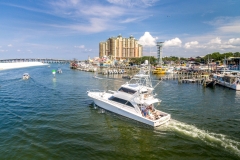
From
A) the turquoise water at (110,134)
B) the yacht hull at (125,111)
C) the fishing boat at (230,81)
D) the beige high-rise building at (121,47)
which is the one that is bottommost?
the turquoise water at (110,134)

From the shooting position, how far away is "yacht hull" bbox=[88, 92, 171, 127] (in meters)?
19.6

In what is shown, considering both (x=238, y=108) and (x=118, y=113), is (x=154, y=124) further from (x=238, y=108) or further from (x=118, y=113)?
(x=238, y=108)

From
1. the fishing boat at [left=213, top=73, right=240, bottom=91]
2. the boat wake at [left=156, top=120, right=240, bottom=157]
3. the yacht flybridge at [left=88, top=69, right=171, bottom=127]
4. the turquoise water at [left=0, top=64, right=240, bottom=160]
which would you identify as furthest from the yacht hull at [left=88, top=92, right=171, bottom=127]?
the fishing boat at [left=213, top=73, right=240, bottom=91]

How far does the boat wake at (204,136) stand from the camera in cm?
1535

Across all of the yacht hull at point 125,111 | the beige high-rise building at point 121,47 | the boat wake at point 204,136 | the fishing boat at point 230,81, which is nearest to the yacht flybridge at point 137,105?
the yacht hull at point 125,111

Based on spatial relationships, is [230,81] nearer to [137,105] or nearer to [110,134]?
[137,105]

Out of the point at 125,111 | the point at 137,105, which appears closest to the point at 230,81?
the point at 137,105

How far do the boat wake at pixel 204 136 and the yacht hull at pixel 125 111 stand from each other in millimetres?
759

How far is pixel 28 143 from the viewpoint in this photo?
1605 cm

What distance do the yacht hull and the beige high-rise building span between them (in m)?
155

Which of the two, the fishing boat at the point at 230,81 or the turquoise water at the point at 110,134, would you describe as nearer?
the turquoise water at the point at 110,134

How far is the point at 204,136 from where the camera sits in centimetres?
1714

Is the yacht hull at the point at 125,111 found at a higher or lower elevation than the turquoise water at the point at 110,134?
higher

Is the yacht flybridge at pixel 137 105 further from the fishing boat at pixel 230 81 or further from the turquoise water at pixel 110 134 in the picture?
the fishing boat at pixel 230 81
